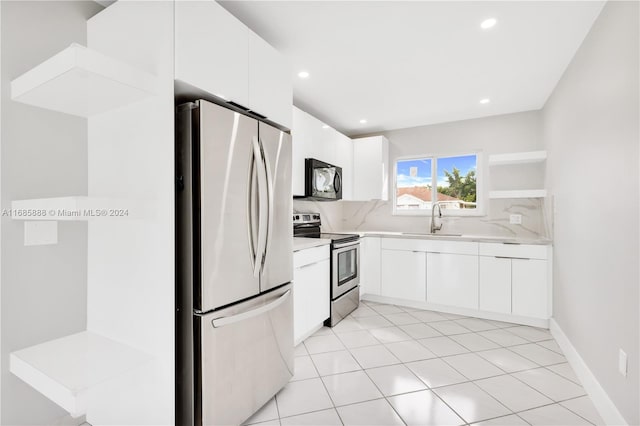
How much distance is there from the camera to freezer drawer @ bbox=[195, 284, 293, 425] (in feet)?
4.82

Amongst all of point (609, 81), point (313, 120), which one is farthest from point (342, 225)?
point (609, 81)

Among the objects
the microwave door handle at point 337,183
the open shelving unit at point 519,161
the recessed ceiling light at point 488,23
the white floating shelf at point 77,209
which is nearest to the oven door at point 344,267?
the microwave door handle at point 337,183

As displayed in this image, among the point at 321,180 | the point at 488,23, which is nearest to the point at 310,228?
the point at 321,180

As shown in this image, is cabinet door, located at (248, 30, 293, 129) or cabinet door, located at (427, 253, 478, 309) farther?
cabinet door, located at (427, 253, 478, 309)

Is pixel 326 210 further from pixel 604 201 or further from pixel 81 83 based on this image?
pixel 81 83

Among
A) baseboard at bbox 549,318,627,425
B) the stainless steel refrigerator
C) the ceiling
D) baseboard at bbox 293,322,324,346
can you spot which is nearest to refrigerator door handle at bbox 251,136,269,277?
the stainless steel refrigerator

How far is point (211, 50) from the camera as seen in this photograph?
1.54 meters

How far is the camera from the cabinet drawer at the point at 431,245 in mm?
3459

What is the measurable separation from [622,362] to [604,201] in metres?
0.88

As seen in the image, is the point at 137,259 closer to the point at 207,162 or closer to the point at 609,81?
the point at 207,162

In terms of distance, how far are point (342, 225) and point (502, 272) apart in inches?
91.5

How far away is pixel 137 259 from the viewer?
Answer: 4.91 ft

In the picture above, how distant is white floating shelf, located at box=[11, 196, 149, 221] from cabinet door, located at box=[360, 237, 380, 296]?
2.93m

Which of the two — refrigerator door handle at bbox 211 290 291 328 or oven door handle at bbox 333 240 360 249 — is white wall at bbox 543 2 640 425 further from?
oven door handle at bbox 333 240 360 249
